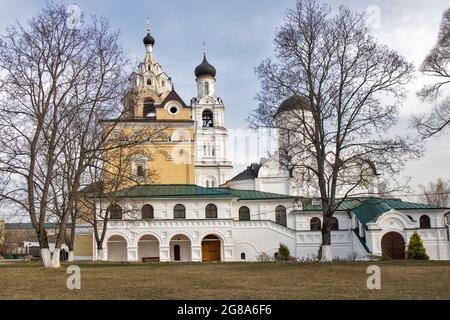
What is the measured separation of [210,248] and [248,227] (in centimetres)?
359

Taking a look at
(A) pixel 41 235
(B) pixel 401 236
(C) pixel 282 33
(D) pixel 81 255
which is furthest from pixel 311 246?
(A) pixel 41 235

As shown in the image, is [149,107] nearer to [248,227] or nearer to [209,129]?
[209,129]

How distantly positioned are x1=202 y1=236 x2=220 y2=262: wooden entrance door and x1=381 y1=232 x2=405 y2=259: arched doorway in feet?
43.0

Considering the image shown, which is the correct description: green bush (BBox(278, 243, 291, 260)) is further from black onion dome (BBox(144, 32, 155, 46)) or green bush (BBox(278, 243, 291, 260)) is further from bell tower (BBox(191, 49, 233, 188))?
black onion dome (BBox(144, 32, 155, 46))

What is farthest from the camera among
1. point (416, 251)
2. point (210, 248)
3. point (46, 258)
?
point (210, 248)

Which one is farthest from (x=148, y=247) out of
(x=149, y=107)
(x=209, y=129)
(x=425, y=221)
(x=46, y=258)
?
(x=209, y=129)

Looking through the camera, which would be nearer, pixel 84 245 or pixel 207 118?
pixel 84 245

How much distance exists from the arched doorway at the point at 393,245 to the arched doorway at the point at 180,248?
50.9ft

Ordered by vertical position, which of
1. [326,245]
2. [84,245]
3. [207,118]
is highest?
[207,118]

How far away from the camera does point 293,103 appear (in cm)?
2411

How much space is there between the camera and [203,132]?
62625 mm

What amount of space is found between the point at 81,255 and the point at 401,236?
26.1 meters

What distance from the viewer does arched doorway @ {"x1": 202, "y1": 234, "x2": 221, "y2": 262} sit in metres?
41.1
